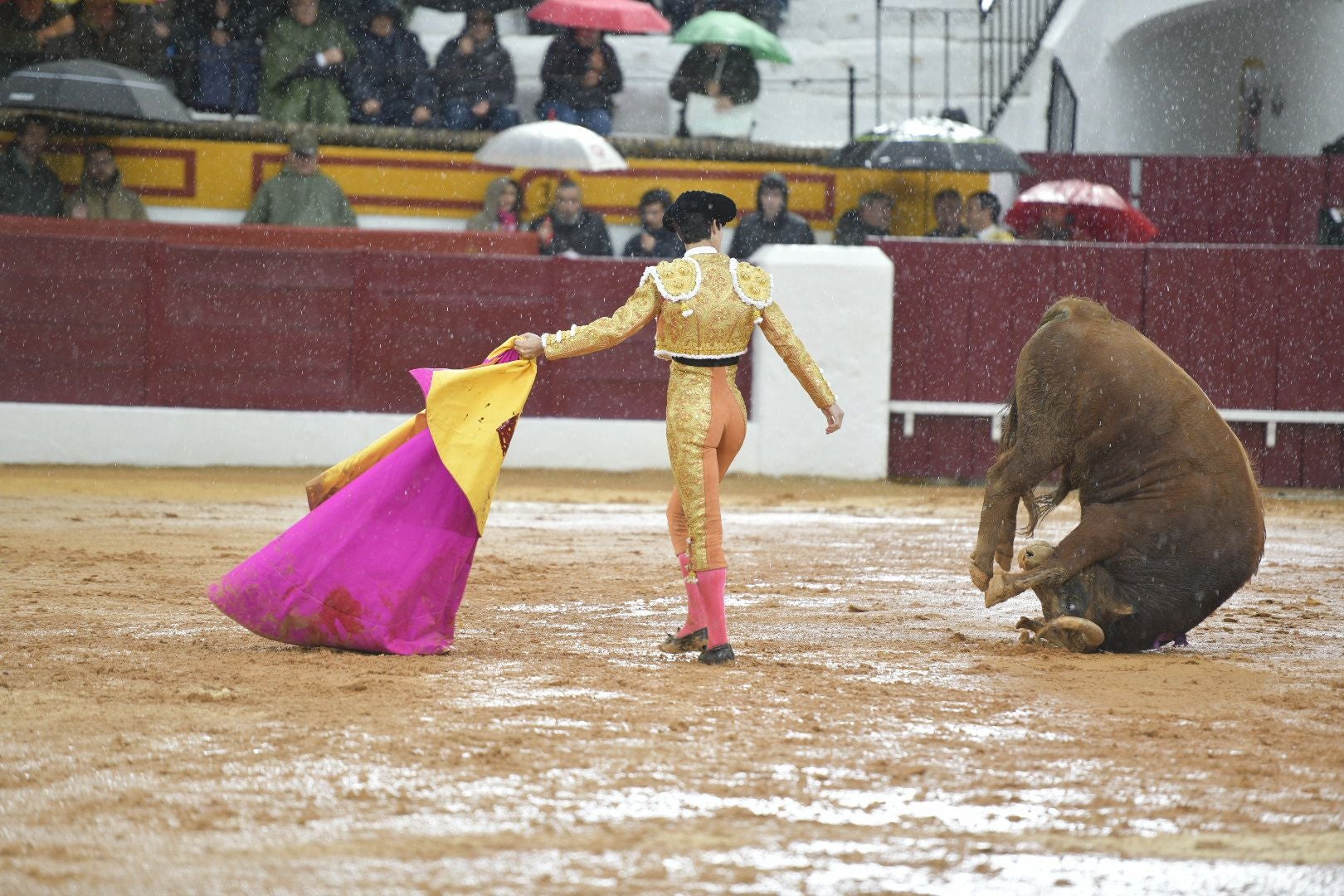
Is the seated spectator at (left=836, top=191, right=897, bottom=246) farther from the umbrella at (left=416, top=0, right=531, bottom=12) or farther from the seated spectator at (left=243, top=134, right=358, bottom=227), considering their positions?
the umbrella at (left=416, top=0, right=531, bottom=12)

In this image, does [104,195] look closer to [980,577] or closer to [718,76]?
[718,76]

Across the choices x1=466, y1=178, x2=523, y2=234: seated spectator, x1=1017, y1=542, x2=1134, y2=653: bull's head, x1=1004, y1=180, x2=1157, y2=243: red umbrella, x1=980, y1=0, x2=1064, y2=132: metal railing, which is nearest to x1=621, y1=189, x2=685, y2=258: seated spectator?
x1=466, y1=178, x2=523, y2=234: seated spectator

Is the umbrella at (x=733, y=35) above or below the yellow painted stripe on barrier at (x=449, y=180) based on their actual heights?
above

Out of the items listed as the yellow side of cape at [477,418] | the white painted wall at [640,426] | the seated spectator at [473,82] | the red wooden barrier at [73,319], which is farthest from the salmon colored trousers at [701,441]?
the seated spectator at [473,82]

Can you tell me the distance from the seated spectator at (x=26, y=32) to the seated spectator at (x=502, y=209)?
3211mm

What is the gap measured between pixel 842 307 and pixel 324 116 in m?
4.31

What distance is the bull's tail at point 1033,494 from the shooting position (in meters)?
5.16

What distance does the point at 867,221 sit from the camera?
1205 centimetres

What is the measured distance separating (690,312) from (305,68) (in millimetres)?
8241

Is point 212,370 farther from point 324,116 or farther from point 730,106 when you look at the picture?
point 730,106

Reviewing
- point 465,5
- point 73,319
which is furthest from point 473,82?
point 73,319

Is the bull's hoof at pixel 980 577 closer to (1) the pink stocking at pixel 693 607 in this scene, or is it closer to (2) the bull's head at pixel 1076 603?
(2) the bull's head at pixel 1076 603

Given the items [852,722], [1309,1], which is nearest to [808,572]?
[852,722]

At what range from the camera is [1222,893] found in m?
2.80
